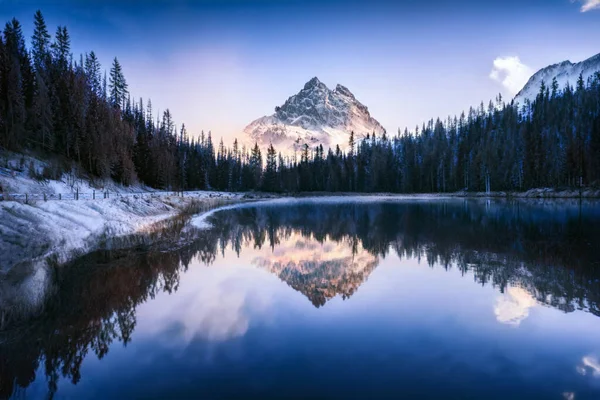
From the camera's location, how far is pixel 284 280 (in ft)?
50.9

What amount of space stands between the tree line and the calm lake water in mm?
36759

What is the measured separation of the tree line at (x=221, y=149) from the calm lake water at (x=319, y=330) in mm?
36759

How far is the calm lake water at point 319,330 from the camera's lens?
693cm

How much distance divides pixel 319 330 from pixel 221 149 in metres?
164

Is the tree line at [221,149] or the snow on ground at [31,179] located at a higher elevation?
the tree line at [221,149]

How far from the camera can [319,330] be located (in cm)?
983

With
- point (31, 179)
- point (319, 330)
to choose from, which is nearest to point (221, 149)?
point (31, 179)

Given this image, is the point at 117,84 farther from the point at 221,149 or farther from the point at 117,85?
the point at 221,149

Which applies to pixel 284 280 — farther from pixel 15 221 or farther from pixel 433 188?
pixel 433 188

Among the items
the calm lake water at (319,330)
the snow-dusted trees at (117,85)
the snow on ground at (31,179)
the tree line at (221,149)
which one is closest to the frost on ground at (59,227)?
the calm lake water at (319,330)

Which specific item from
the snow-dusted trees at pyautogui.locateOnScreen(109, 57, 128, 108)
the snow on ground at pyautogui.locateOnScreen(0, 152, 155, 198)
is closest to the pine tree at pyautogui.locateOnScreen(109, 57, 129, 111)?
the snow-dusted trees at pyautogui.locateOnScreen(109, 57, 128, 108)

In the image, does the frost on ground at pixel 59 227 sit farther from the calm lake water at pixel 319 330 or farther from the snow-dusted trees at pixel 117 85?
the snow-dusted trees at pixel 117 85

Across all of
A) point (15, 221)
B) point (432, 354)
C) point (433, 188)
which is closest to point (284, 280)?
point (432, 354)

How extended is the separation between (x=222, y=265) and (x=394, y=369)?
1293cm
